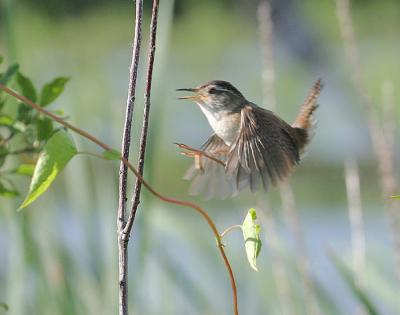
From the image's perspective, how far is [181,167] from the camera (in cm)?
761

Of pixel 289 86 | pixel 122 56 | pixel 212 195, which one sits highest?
pixel 122 56

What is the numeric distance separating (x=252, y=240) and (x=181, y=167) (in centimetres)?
678

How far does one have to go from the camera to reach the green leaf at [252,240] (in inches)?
32.7

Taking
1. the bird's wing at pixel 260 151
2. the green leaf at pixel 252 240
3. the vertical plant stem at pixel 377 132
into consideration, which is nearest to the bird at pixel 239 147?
the bird's wing at pixel 260 151

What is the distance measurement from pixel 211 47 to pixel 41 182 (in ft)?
31.2

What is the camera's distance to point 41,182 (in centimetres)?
81

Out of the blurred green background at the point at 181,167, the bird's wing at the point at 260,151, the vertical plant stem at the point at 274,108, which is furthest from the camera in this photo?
the blurred green background at the point at 181,167

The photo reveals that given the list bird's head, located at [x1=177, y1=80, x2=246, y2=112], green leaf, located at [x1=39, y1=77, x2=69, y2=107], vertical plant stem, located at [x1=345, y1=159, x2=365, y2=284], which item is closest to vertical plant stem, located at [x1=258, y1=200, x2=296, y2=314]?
vertical plant stem, located at [x1=345, y1=159, x2=365, y2=284]

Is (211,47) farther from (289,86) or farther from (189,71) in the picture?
(289,86)

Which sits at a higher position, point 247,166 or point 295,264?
point 247,166

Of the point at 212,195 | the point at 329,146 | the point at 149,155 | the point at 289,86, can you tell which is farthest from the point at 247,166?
the point at 289,86

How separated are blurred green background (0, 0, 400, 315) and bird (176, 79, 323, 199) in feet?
0.67

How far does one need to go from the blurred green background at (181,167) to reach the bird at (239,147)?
0.67ft

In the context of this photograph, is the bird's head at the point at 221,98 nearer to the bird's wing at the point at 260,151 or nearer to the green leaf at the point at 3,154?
the bird's wing at the point at 260,151
